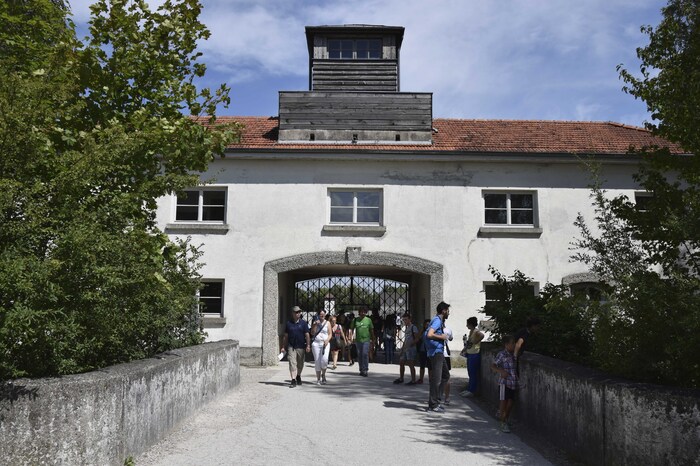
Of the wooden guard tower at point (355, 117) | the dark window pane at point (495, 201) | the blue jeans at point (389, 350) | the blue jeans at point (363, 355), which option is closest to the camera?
the blue jeans at point (363, 355)

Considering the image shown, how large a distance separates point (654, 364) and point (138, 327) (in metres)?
5.53

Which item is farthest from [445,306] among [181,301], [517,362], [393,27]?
[393,27]

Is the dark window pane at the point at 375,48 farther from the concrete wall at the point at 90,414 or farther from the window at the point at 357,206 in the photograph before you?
the concrete wall at the point at 90,414

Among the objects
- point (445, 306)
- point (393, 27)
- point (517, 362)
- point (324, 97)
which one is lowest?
point (517, 362)

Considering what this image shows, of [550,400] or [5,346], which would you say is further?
[550,400]

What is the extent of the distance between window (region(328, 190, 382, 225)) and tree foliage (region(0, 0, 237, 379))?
908 centimetres

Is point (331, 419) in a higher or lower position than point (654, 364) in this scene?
lower

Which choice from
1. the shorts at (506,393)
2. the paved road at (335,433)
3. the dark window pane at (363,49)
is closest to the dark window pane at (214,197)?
the paved road at (335,433)

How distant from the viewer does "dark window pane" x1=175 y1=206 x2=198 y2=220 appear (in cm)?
1888

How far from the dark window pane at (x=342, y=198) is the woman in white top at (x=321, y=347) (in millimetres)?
4966

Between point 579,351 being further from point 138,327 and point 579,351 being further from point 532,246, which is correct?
point 532,246

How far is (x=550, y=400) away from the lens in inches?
321

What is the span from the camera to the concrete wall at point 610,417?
5.43 m

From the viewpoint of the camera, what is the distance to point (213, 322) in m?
18.2
